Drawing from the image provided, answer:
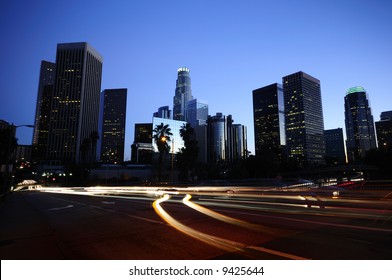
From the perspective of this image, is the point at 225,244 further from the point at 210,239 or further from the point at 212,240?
the point at 210,239

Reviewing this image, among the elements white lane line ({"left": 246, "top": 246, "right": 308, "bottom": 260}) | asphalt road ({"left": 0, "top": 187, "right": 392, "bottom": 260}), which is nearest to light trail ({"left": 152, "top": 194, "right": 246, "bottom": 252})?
asphalt road ({"left": 0, "top": 187, "right": 392, "bottom": 260})

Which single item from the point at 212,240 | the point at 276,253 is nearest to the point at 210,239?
the point at 212,240

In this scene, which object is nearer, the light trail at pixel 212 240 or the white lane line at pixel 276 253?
the white lane line at pixel 276 253

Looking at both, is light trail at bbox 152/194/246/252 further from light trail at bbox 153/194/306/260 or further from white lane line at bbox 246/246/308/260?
white lane line at bbox 246/246/308/260

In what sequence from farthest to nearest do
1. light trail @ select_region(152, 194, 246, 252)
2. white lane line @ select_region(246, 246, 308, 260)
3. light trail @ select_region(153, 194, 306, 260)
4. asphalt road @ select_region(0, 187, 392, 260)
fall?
light trail @ select_region(152, 194, 246, 252) < asphalt road @ select_region(0, 187, 392, 260) < light trail @ select_region(153, 194, 306, 260) < white lane line @ select_region(246, 246, 308, 260)

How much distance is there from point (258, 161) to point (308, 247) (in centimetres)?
7082

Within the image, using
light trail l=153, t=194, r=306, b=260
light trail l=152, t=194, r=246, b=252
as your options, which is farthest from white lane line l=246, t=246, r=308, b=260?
light trail l=152, t=194, r=246, b=252

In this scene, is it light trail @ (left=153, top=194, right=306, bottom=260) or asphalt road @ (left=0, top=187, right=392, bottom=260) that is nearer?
light trail @ (left=153, top=194, right=306, bottom=260)

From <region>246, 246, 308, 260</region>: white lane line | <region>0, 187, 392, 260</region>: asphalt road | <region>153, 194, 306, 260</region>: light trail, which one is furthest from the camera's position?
<region>0, 187, 392, 260</region>: asphalt road

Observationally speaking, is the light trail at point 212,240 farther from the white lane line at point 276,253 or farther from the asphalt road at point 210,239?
the white lane line at point 276,253

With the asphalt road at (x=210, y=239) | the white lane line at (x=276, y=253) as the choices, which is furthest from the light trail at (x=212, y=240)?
the white lane line at (x=276, y=253)

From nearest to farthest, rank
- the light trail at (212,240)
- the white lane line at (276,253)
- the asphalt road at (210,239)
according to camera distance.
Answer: the white lane line at (276,253) < the asphalt road at (210,239) < the light trail at (212,240)
